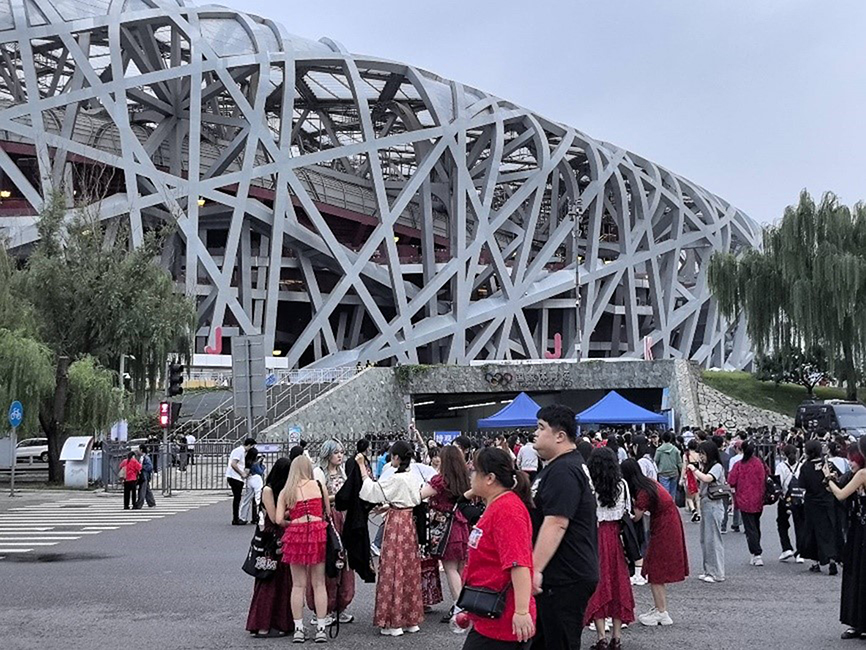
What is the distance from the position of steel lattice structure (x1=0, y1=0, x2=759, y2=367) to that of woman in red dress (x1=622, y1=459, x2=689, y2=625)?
111 ft

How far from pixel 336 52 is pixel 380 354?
1429 cm

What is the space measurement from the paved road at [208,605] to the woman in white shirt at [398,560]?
0.70ft

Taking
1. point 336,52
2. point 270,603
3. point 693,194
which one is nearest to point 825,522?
point 270,603

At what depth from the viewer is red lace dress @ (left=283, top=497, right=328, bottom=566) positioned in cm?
875

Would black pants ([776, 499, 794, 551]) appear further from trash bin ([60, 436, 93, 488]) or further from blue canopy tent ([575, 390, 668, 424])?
trash bin ([60, 436, 93, 488])

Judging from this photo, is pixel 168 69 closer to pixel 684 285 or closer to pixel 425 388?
pixel 425 388

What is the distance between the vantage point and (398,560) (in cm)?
902

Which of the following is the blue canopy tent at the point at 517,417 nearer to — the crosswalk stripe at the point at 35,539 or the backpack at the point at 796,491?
the crosswalk stripe at the point at 35,539

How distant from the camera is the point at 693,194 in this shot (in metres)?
70.5

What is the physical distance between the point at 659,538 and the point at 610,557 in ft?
3.94

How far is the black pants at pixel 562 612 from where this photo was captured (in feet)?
18.0

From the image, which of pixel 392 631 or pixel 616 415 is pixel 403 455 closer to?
pixel 392 631

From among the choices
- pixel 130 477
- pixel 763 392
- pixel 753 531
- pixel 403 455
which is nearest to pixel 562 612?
pixel 403 455

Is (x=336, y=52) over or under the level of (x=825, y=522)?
over
